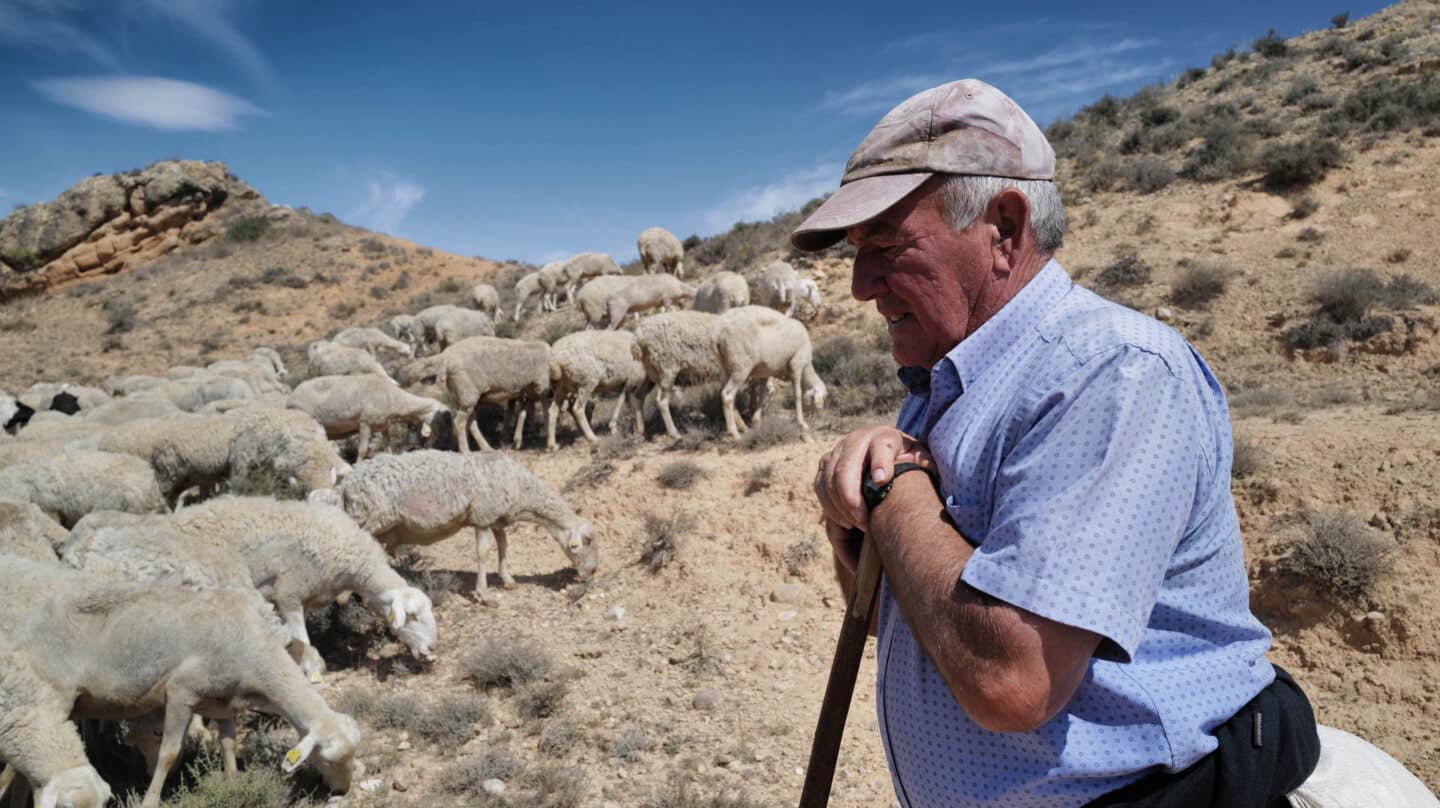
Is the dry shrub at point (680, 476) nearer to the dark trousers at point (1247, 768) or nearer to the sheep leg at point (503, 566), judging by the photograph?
the sheep leg at point (503, 566)

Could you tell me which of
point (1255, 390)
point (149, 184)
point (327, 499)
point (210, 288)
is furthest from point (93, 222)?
point (1255, 390)

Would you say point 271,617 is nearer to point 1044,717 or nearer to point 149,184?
point 1044,717

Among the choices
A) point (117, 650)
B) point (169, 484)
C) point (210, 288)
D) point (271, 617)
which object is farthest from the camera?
point (210, 288)

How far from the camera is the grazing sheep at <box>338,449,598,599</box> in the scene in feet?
26.7

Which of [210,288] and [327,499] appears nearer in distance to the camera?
[327,499]

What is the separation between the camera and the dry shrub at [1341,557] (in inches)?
225

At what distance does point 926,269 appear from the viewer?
64.1 inches

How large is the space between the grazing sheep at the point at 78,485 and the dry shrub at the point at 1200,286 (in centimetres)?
1498

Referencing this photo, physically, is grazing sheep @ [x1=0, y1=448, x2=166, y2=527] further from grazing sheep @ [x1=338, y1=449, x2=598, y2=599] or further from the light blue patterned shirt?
the light blue patterned shirt

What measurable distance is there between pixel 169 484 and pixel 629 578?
5.67 m

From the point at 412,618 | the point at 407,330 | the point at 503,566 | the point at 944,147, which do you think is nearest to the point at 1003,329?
the point at 944,147

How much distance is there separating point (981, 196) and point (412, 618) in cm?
650

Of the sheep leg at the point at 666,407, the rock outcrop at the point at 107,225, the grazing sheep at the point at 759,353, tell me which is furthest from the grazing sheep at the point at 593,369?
the rock outcrop at the point at 107,225

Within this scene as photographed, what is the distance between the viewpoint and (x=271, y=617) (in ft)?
18.8
